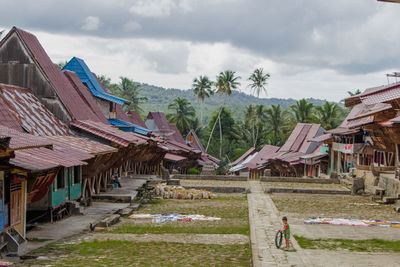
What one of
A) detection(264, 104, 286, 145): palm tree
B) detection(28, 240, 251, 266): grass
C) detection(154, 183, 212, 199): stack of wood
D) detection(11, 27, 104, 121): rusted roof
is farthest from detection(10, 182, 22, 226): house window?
detection(264, 104, 286, 145): palm tree

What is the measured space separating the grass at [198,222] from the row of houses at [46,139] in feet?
9.32

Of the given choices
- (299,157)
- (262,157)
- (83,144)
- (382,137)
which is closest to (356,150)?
(382,137)

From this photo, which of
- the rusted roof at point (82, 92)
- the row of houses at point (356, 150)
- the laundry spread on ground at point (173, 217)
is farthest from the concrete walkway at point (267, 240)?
the rusted roof at point (82, 92)

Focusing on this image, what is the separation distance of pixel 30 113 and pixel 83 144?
8.41 feet

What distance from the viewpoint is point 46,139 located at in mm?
17688

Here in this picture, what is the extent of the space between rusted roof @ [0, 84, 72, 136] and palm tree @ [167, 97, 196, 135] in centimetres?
5634

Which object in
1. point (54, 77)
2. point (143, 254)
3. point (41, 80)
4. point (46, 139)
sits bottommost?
point (143, 254)

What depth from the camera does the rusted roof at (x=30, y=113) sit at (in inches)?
→ 814

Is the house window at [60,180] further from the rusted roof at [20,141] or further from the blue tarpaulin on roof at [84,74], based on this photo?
the blue tarpaulin on roof at [84,74]

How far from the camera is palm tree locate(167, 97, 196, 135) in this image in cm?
8200

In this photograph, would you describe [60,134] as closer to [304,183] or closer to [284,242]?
[284,242]

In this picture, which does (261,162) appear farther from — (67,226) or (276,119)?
(67,226)

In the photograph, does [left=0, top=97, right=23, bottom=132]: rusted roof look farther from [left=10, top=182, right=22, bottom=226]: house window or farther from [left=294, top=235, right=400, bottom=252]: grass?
[left=294, top=235, right=400, bottom=252]: grass

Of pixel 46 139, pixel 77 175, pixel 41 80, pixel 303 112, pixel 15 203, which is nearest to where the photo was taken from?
pixel 15 203
